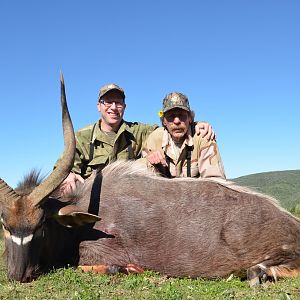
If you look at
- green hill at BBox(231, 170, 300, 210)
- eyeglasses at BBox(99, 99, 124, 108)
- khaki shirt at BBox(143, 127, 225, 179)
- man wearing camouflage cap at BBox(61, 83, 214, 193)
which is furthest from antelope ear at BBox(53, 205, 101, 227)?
green hill at BBox(231, 170, 300, 210)

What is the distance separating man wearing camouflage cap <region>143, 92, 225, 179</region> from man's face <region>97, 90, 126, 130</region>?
3.56ft

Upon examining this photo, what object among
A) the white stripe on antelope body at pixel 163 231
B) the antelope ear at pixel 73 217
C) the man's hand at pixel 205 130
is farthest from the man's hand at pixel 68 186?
the man's hand at pixel 205 130

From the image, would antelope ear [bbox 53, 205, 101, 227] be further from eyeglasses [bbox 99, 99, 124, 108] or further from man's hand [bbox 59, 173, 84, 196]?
eyeglasses [bbox 99, 99, 124, 108]

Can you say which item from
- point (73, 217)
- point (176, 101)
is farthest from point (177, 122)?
point (73, 217)

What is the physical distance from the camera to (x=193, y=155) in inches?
283

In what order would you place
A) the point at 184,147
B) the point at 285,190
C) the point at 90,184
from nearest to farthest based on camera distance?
the point at 90,184 → the point at 184,147 → the point at 285,190

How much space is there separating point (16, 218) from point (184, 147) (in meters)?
2.82

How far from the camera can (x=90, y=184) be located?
6.30 m

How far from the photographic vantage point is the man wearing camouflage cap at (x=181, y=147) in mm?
7012

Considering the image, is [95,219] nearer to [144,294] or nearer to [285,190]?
[144,294]

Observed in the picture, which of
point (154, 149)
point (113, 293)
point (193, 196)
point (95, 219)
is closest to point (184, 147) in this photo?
point (154, 149)

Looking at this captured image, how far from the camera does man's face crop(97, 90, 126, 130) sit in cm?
828

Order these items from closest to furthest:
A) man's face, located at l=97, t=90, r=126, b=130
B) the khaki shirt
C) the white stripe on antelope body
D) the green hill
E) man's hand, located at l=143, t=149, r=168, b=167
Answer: the white stripe on antelope body
man's hand, located at l=143, t=149, r=168, b=167
the khaki shirt
man's face, located at l=97, t=90, r=126, b=130
the green hill

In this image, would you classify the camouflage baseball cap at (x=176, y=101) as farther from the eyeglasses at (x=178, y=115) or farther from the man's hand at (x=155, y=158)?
the man's hand at (x=155, y=158)
